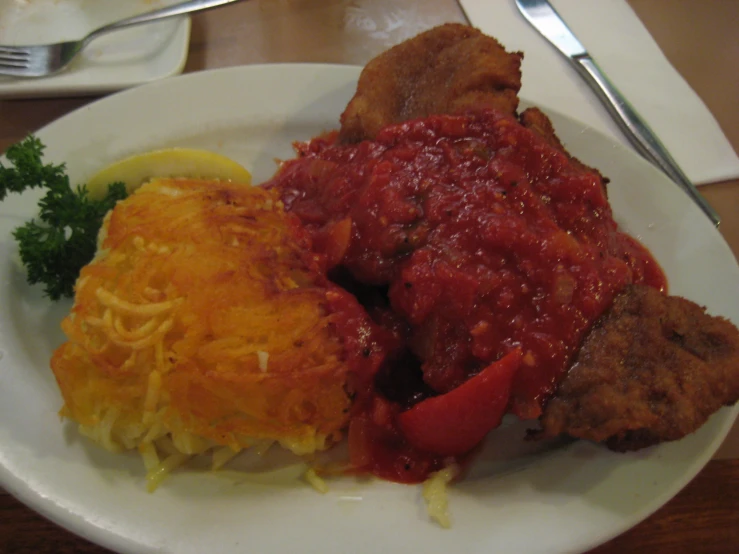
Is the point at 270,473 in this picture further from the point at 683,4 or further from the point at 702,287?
the point at 683,4

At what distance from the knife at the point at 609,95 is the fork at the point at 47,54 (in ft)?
8.50

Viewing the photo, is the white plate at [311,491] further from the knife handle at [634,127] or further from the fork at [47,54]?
the fork at [47,54]

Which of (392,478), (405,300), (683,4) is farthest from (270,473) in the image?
(683,4)

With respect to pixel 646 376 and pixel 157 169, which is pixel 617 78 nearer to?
pixel 646 376

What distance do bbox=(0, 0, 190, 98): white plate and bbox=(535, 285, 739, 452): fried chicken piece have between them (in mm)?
2821

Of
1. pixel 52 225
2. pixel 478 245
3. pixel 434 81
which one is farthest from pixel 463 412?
pixel 52 225

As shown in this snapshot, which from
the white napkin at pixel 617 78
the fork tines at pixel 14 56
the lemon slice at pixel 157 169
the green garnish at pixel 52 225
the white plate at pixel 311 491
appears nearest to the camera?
the white plate at pixel 311 491

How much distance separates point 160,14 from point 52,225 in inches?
74.8

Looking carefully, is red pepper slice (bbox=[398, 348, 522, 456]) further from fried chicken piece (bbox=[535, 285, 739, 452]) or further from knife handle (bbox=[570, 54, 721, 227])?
knife handle (bbox=[570, 54, 721, 227])

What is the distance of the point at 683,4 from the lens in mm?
4633

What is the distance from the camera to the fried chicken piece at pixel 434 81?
2.60 m

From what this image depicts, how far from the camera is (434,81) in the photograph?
2.74m

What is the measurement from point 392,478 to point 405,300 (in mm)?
623

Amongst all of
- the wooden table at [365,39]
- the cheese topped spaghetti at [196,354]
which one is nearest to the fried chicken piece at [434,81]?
the cheese topped spaghetti at [196,354]
